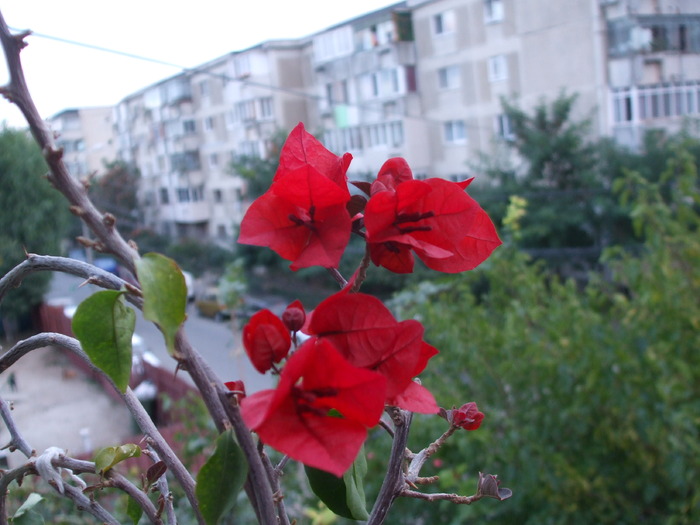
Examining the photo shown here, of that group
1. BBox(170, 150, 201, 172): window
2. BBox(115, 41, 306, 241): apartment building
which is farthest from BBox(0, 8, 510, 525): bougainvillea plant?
BBox(170, 150, 201, 172): window

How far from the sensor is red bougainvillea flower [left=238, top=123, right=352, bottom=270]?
0.71 feet

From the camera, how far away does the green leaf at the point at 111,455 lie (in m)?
0.27

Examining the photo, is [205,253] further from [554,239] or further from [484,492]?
[484,492]

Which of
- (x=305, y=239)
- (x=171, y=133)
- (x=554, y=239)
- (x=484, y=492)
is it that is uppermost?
(x=171, y=133)

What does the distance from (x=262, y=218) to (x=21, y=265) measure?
0.09m

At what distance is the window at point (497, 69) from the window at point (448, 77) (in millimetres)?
406

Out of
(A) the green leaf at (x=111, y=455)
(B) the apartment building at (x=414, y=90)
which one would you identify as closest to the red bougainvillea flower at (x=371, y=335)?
(A) the green leaf at (x=111, y=455)

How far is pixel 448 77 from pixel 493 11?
34.9 inches

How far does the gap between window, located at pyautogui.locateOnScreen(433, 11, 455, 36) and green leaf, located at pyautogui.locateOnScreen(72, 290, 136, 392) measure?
7819 millimetres

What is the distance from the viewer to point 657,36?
6.18 metres

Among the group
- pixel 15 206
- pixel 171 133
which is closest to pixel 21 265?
pixel 15 206

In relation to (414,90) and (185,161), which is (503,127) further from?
(185,161)

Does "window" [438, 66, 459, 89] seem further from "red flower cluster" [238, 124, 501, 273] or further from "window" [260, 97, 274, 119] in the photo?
"red flower cluster" [238, 124, 501, 273]

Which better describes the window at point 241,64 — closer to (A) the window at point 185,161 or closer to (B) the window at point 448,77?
(A) the window at point 185,161
